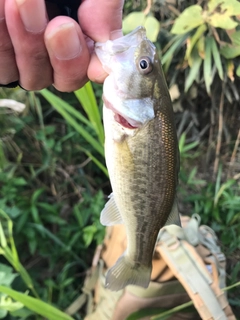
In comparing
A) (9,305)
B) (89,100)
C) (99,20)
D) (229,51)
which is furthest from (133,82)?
(229,51)

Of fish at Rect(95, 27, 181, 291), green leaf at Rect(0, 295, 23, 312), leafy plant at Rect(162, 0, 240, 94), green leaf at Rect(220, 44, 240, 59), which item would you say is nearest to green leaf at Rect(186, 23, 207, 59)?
leafy plant at Rect(162, 0, 240, 94)

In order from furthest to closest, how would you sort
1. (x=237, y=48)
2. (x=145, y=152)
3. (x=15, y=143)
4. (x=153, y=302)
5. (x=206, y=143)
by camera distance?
(x=206, y=143), (x=15, y=143), (x=237, y=48), (x=153, y=302), (x=145, y=152)

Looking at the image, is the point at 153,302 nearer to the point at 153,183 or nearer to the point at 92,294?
the point at 92,294

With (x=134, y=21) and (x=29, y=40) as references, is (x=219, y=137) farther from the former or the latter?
(x=29, y=40)

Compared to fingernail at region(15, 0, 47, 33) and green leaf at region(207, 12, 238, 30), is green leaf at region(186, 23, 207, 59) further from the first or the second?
fingernail at region(15, 0, 47, 33)

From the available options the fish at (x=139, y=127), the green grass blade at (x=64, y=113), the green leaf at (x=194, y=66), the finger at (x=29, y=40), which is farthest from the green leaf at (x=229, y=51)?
the finger at (x=29, y=40)

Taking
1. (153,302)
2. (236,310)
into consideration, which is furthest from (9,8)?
(236,310)
